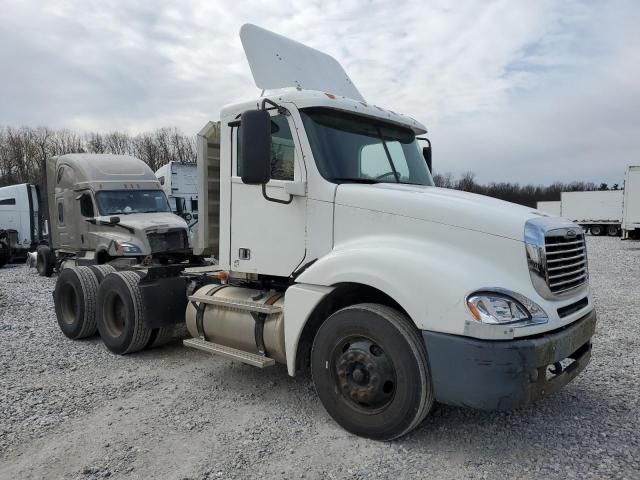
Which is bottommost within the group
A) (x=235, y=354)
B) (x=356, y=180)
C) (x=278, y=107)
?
(x=235, y=354)

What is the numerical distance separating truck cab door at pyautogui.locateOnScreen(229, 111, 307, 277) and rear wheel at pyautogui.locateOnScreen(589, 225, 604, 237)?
39.4 meters

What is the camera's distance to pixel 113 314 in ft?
20.9

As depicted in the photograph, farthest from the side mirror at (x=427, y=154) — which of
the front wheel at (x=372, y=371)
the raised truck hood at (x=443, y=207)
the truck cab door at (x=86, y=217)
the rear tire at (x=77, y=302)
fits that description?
the truck cab door at (x=86, y=217)

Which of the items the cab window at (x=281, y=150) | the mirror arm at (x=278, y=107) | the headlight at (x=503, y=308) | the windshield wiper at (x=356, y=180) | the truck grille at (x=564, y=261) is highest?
the mirror arm at (x=278, y=107)

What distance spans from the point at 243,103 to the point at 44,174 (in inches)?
410

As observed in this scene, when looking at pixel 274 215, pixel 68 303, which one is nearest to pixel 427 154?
pixel 274 215

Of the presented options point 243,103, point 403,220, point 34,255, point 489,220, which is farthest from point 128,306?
point 34,255

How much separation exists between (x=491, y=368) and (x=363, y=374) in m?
0.94

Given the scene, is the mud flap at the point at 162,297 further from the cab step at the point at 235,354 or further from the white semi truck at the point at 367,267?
the cab step at the point at 235,354

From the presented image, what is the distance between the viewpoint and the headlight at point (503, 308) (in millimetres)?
3053

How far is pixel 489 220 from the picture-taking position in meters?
3.37

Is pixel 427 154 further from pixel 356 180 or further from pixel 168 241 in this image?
pixel 168 241

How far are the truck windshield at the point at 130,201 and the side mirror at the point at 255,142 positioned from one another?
8.27 metres

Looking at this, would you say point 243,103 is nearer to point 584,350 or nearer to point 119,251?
point 584,350
